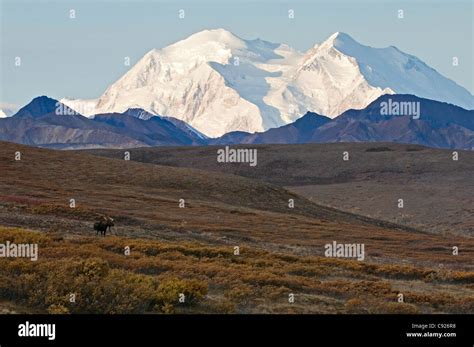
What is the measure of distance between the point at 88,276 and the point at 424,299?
1450 centimetres

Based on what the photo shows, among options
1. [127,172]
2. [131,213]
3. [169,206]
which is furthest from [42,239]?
[127,172]

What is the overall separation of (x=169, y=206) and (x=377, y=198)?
60401 millimetres

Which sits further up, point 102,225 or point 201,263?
point 102,225

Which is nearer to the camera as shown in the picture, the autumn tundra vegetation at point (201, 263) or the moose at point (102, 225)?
the autumn tundra vegetation at point (201, 263)

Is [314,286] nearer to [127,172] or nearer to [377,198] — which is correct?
[127,172]

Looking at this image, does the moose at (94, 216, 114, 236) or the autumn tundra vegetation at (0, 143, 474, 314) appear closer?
the autumn tundra vegetation at (0, 143, 474, 314)

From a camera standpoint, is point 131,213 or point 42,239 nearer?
point 42,239

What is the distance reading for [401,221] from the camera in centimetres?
12256

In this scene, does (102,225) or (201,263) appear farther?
(102,225)
